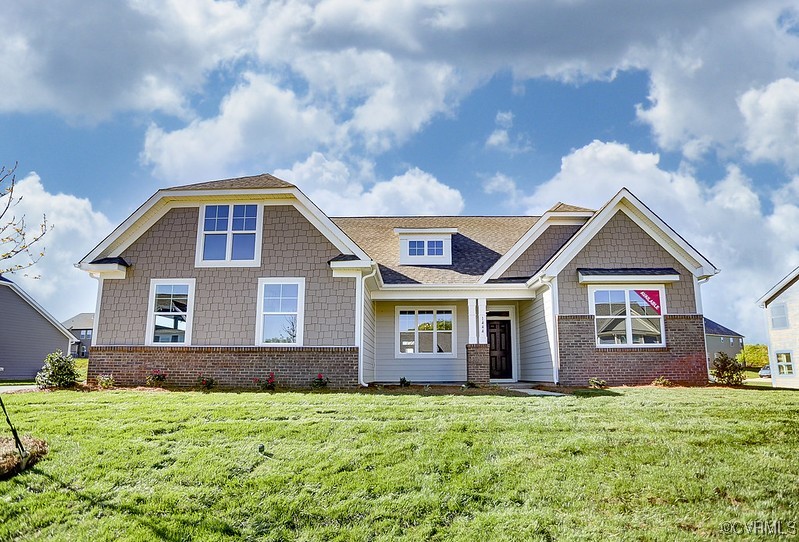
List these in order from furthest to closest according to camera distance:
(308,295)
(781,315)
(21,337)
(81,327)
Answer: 1. (81,327)
2. (21,337)
3. (781,315)
4. (308,295)

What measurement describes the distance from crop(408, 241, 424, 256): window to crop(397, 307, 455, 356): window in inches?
79.9

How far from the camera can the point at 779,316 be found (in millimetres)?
23625

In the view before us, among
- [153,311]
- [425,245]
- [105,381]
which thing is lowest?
[105,381]

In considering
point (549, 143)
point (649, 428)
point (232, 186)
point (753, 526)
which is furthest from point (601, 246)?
point (753, 526)

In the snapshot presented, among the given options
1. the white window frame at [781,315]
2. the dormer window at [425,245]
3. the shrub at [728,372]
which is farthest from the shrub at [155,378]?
the white window frame at [781,315]

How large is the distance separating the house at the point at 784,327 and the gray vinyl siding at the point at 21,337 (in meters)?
35.4

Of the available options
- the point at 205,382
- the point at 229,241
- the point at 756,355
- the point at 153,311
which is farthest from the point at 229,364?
the point at 756,355

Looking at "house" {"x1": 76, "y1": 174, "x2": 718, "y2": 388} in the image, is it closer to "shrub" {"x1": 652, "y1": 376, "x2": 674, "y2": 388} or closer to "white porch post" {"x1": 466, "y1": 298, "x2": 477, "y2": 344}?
"white porch post" {"x1": 466, "y1": 298, "x2": 477, "y2": 344}

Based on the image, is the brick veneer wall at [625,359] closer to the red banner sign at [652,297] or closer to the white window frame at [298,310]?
the red banner sign at [652,297]

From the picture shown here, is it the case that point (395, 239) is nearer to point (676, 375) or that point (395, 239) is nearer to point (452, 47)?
point (452, 47)

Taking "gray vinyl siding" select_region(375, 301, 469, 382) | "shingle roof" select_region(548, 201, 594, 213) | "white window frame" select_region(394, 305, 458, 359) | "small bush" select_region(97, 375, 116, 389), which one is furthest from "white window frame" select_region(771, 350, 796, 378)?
"small bush" select_region(97, 375, 116, 389)

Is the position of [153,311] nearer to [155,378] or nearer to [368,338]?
[155,378]

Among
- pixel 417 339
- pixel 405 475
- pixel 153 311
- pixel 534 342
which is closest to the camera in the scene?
pixel 405 475

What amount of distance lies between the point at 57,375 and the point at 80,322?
52.0 m
